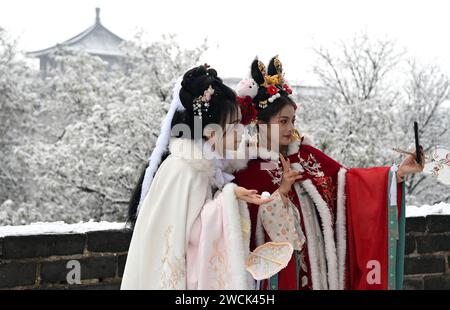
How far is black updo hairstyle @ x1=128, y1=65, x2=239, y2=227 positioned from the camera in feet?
8.34

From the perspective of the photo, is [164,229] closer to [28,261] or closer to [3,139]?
[28,261]

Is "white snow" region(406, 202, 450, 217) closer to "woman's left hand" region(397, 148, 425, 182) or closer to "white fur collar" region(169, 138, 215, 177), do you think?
"woman's left hand" region(397, 148, 425, 182)

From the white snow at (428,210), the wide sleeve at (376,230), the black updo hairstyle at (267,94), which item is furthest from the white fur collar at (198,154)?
the white snow at (428,210)

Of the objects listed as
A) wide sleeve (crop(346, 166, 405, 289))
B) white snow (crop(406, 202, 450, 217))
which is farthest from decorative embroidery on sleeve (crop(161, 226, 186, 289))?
white snow (crop(406, 202, 450, 217))

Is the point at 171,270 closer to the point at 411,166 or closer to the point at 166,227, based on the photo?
the point at 166,227

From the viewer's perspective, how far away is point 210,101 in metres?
2.53

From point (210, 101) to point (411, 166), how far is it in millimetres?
1123

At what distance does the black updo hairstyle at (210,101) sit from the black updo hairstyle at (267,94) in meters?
0.35

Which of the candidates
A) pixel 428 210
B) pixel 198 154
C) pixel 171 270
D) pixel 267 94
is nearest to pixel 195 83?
pixel 198 154

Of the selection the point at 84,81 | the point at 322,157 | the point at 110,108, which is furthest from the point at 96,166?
the point at 322,157

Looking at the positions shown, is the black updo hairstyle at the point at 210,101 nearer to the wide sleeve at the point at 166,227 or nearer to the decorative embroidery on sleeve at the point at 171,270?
the wide sleeve at the point at 166,227
